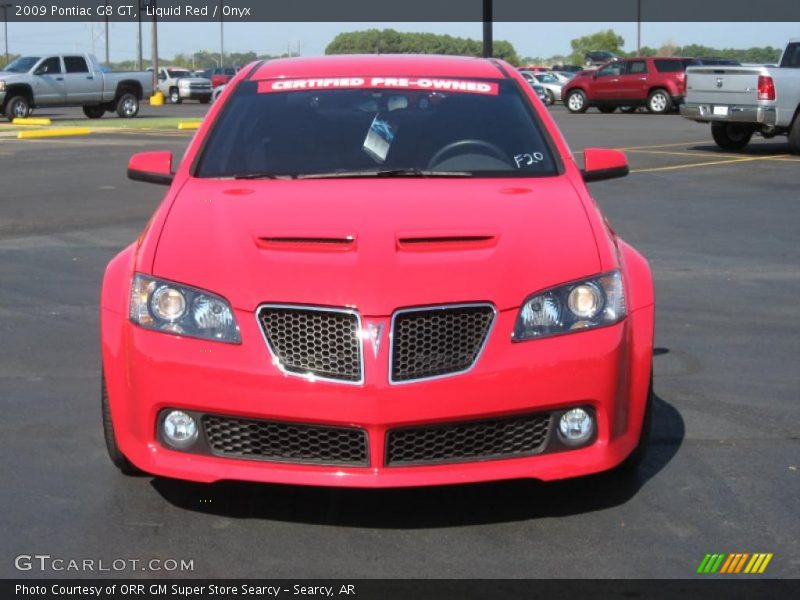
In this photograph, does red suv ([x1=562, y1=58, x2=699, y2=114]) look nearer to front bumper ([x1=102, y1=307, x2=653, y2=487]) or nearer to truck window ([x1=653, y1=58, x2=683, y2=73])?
truck window ([x1=653, y1=58, x2=683, y2=73])

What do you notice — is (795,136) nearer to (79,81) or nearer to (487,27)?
(487,27)

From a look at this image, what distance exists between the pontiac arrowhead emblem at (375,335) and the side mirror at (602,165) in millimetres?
1946

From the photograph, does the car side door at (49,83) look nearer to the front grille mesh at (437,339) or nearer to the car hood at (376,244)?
the car hood at (376,244)

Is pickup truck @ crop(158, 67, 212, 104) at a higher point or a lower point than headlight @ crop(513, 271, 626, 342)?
lower

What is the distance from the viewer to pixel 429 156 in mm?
5539

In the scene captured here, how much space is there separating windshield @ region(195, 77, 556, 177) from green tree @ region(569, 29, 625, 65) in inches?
5437

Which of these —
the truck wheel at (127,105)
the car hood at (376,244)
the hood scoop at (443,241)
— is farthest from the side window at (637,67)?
the hood scoop at (443,241)

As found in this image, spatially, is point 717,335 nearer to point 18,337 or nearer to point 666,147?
point 18,337

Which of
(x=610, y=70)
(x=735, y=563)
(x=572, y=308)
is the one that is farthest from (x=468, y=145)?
(x=610, y=70)

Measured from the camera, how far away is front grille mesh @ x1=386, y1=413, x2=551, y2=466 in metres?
4.14

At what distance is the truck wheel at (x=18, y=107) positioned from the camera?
34.9m

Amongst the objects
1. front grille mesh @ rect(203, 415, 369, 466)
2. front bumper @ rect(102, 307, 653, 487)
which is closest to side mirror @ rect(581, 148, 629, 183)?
front bumper @ rect(102, 307, 653, 487)
